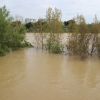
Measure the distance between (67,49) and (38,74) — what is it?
467cm

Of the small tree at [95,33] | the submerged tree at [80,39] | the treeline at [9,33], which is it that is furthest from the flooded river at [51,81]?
the treeline at [9,33]

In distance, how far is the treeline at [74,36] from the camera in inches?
413

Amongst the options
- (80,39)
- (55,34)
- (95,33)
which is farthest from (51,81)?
(55,34)

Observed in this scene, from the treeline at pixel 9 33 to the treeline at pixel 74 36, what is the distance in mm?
2100

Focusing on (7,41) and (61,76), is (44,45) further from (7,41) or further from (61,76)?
(61,76)

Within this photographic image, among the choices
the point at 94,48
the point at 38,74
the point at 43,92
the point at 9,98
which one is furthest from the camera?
the point at 94,48

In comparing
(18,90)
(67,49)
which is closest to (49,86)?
(18,90)

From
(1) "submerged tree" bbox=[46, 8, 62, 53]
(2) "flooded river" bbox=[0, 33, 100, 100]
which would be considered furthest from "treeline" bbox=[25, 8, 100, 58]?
(2) "flooded river" bbox=[0, 33, 100, 100]

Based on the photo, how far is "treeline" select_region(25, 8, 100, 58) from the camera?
10484 millimetres

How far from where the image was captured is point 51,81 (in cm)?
613

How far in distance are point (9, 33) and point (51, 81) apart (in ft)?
23.4

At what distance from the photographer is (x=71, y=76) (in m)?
6.73

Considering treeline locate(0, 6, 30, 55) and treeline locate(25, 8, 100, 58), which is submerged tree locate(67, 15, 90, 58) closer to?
treeline locate(25, 8, 100, 58)

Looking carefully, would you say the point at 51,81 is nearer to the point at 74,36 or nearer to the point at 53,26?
the point at 74,36
